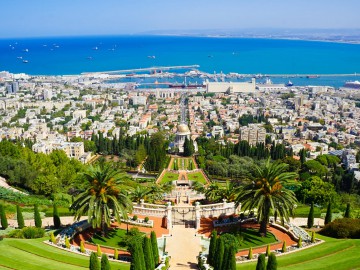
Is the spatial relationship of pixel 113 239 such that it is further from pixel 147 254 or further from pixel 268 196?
pixel 268 196

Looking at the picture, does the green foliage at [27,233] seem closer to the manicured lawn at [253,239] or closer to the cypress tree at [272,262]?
the manicured lawn at [253,239]

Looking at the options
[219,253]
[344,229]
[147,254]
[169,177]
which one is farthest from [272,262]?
[169,177]

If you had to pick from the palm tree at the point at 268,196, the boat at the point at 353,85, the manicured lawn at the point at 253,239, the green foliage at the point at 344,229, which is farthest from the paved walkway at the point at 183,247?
the boat at the point at 353,85

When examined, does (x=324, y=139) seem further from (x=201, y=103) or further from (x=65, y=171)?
(x=65, y=171)

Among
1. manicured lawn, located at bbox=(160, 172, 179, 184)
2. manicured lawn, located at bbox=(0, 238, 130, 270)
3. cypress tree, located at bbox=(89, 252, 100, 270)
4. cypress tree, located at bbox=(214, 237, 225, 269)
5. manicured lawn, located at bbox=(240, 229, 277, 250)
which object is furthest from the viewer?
manicured lawn, located at bbox=(160, 172, 179, 184)

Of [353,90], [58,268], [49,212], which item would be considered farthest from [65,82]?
[58,268]

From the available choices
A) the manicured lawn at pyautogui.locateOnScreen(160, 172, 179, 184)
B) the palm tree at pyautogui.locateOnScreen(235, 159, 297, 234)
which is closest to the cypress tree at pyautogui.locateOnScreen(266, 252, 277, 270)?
the palm tree at pyautogui.locateOnScreen(235, 159, 297, 234)

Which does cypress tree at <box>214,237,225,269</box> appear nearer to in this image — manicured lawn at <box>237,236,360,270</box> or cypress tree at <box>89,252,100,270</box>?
manicured lawn at <box>237,236,360,270</box>
